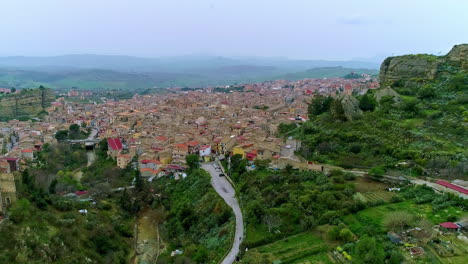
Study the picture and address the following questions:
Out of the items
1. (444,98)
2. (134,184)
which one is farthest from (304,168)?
(444,98)

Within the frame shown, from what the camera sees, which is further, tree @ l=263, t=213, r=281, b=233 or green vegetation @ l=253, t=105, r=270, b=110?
green vegetation @ l=253, t=105, r=270, b=110

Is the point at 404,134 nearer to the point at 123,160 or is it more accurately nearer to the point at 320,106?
the point at 320,106

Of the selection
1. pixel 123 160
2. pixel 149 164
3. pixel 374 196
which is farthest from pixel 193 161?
pixel 374 196

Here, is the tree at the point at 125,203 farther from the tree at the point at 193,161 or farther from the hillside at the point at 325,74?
the hillside at the point at 325,74

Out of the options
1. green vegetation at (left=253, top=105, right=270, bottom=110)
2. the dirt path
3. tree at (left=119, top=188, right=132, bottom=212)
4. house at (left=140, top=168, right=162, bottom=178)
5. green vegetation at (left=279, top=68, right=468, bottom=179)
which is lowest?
the dirt path

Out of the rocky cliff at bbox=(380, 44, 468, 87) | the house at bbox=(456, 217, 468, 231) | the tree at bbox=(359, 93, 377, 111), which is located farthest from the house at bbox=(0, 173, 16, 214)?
the rocky cliff at bbox=(380, 44, 468, 87)

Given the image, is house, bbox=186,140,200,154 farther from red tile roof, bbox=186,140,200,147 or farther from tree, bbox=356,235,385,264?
tree, bbox=356,235,385,264

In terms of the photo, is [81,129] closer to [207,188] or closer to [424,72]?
[207,188]
